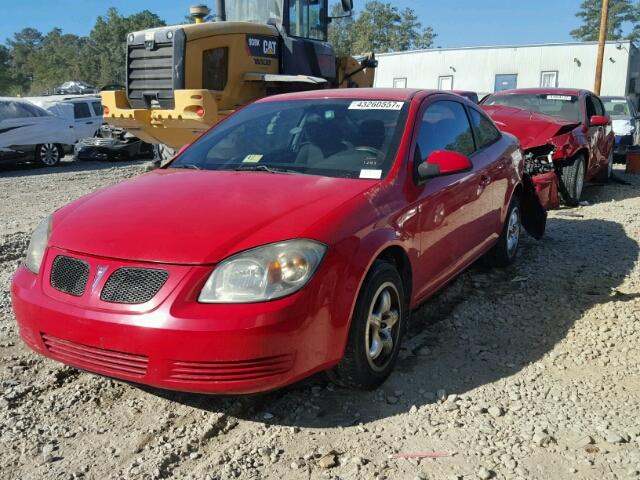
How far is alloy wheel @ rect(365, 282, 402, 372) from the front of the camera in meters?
3.23

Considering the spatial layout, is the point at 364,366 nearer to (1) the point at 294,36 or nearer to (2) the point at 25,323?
(2) the point at 25,323

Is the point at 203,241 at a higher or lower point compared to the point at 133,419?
higher

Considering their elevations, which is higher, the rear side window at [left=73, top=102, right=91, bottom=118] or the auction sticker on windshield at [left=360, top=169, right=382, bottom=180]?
the rear side window at [left=73, top=102, right=91, bottom=118]

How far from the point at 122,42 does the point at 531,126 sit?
231 ft

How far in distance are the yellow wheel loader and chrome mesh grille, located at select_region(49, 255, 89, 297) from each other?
5629 mm

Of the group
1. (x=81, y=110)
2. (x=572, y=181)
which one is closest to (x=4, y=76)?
(x=81, y=110)

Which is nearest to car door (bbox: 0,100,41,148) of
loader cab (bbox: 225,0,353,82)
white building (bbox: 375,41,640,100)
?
loader cab (bbox: 225,0,353,82)

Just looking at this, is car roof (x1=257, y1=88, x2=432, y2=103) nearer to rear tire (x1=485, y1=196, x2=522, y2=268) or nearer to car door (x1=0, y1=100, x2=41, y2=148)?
rear tire (x1=485, y1=196, x2=522, y2=268)

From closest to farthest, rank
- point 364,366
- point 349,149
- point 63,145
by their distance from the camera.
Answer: point 364,366 < point 349,149 < point 63,145

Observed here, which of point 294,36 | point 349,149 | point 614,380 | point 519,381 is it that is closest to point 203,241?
point 349,149

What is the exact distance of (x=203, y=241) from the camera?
283cm

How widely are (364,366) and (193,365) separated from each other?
907 mm

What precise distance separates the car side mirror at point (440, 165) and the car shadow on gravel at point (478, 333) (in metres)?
1.11

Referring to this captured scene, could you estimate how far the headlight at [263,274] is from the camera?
8.87 ft
